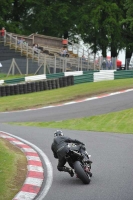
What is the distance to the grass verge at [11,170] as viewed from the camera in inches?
352

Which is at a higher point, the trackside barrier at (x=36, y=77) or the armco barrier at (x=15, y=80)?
the trackside barrier at (x=36, y=77)

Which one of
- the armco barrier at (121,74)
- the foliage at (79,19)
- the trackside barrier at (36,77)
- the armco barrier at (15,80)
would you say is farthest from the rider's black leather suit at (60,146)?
the foliage at (79,19)

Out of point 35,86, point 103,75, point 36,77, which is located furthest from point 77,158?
point 103,75

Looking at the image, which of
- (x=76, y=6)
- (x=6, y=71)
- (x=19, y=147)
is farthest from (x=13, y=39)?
(x=19, y=147)

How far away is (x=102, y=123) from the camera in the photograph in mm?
21094

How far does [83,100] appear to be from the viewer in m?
28.2

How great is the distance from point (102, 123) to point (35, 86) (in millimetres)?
12694

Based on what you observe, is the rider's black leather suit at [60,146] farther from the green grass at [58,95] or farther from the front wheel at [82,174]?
the green grass at [58,95]

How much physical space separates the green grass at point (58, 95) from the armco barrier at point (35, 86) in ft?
2.00

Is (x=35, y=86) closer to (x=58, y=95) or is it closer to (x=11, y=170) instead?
(x=58, y=95)

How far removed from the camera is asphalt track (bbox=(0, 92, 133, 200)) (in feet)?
29.1

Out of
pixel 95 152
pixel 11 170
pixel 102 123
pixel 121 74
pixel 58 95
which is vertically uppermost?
pixel 121 74

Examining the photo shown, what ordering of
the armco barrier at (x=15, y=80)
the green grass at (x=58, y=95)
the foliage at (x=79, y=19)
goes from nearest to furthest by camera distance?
the green grass at (x=58, y=95)
the armco barrier at (x=15, y=80)
the foliage at (x=79, y=19)

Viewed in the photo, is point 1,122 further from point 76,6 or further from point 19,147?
point 76,6
